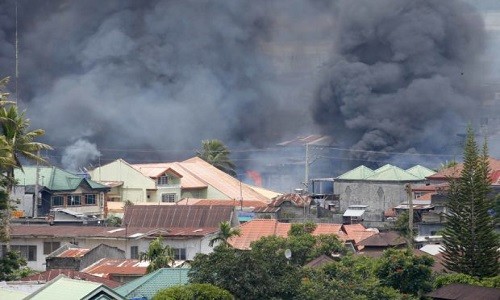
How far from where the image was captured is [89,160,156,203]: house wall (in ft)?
256

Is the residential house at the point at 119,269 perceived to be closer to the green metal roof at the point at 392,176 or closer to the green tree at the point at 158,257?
the green tree at the point at 158,257

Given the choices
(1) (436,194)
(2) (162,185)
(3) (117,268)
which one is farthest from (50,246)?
(2) (162,185)

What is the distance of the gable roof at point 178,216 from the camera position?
59688mm

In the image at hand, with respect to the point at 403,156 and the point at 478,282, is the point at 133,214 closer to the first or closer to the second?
the point at 478,282

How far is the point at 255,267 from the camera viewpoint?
122ft

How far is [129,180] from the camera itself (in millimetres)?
78688

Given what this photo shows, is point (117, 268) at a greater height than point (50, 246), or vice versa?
point (50, 246)

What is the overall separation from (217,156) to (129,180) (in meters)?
14.6

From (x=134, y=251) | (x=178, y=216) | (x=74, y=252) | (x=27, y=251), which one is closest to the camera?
(x=74, y=252)

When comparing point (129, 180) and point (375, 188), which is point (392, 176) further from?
point (129, 180)

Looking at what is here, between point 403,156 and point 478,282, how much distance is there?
183 ft

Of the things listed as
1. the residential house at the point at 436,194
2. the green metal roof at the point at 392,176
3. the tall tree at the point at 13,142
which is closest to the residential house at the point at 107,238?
the residential house at the point at 436,194

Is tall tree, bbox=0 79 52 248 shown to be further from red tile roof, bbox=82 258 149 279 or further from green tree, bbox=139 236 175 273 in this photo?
green tree, bbox=139 236 175 273

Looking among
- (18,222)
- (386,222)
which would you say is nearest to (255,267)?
(18,222)
